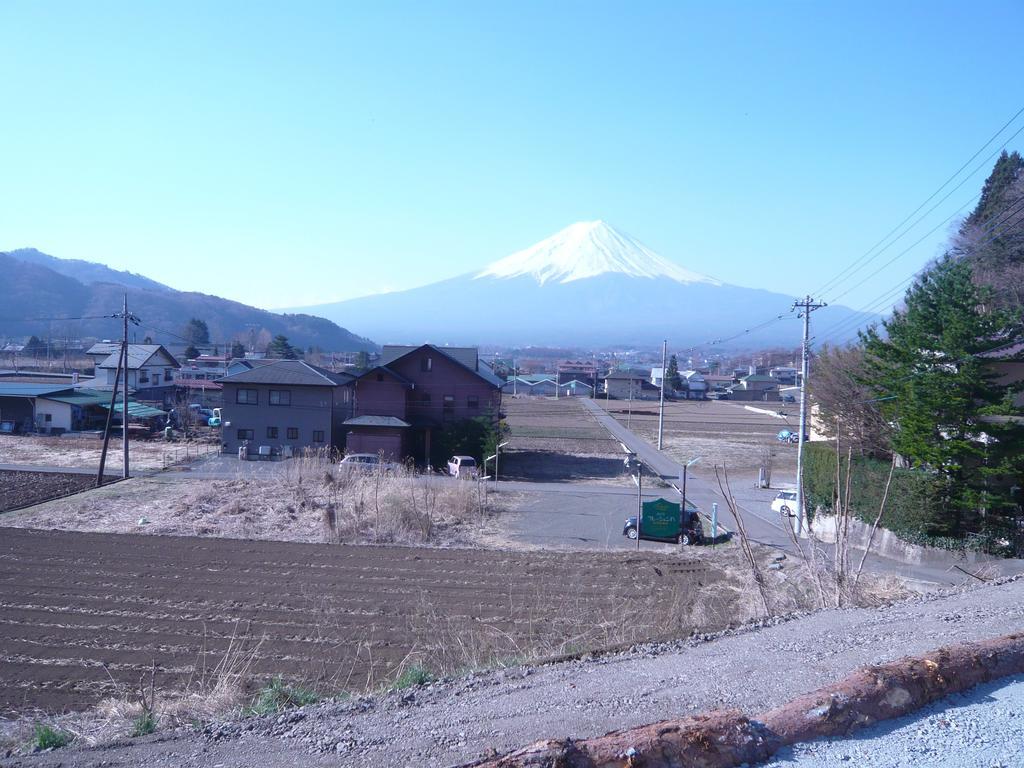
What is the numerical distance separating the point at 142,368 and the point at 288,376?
18.0 meters

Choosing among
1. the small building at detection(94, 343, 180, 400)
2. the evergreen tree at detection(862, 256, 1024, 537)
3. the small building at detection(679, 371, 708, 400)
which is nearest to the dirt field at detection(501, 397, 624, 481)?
the evergreen tree at detection(862, 256, 1024, 537)

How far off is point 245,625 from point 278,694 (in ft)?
15.7

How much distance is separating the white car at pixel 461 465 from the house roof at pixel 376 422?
2.06m

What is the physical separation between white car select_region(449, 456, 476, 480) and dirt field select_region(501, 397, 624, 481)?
1.26 metres

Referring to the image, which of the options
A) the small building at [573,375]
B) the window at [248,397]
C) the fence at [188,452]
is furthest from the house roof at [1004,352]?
the small building at [573,375]

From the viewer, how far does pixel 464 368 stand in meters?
27.0

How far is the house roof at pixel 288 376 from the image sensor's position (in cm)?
2591

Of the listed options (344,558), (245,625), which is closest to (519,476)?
(344,558)

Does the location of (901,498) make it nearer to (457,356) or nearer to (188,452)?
(457,356)

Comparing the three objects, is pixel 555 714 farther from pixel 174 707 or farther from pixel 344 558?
pixel 344 558

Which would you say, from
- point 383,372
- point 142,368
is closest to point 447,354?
point 383,372

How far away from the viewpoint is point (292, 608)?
984 centimetres

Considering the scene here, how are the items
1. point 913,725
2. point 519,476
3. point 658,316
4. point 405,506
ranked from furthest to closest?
point 658,316 < point 519,476 < point 405,506 < point 913,725

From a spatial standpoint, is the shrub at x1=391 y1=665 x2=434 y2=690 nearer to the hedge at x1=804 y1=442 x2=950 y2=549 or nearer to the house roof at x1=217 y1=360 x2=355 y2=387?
the hedge at x1=804 y1=442 x2=950 y2=549
